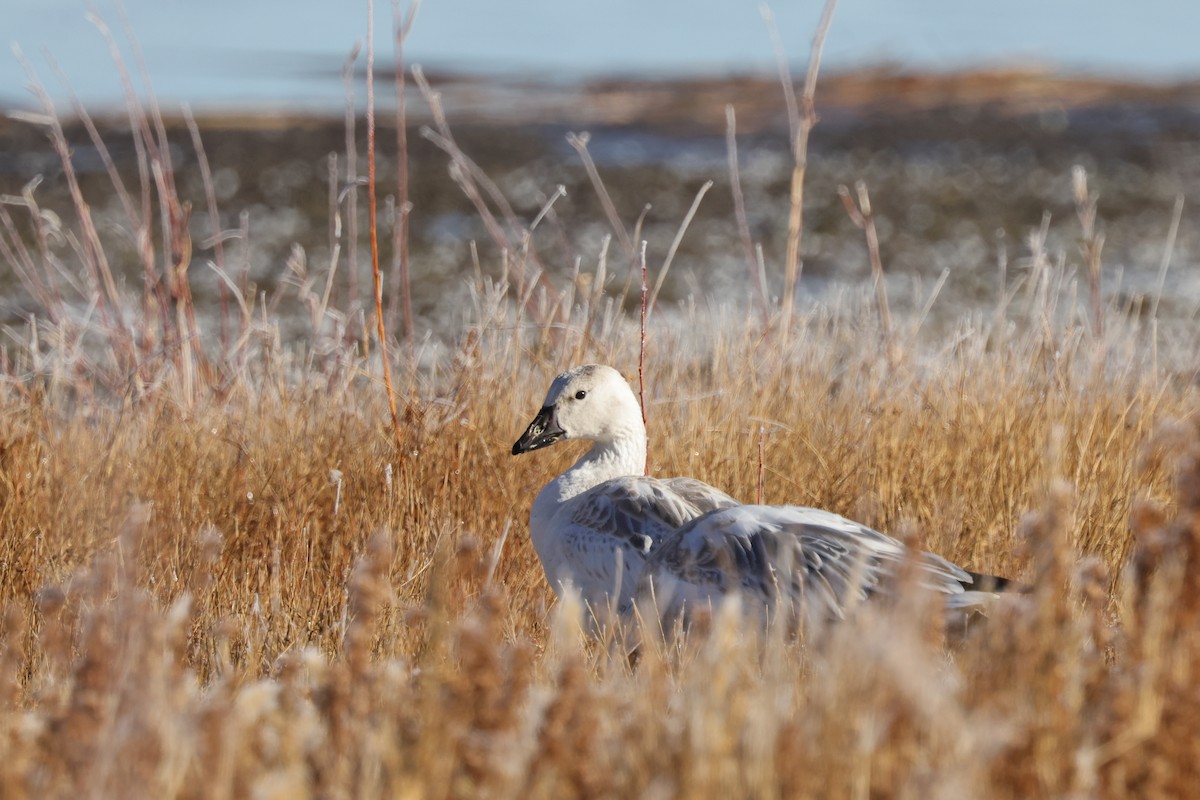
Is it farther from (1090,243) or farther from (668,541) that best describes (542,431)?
(1090,243)

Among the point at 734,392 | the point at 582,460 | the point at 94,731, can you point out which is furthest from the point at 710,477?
the point at 94,731

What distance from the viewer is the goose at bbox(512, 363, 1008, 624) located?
138 inches

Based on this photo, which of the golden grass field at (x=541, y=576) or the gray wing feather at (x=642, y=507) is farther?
the gray wing feather at (x=642, y=507)

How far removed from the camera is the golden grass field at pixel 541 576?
2062 millimetres

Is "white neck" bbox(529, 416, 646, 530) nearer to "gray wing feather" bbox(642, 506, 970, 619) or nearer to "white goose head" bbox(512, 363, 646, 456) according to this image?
"white goose head" bbox(512, 363, 646, 456)

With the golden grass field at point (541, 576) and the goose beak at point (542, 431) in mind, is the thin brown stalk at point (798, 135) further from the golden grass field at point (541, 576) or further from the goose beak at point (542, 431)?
the goose beak at point (542, 431)

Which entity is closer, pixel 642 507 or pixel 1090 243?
pixel 642 507

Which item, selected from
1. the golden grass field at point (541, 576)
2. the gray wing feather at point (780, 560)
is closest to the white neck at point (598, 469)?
the golden grass field at point (541, 576)

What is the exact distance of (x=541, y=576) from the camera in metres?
4.75

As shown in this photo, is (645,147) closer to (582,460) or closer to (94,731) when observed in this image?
(582,460)

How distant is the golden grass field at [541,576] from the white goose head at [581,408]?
1.25ft

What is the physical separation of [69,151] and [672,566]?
3.21 metres

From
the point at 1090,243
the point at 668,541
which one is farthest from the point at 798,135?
the point at 668,541

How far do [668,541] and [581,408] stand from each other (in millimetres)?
770
